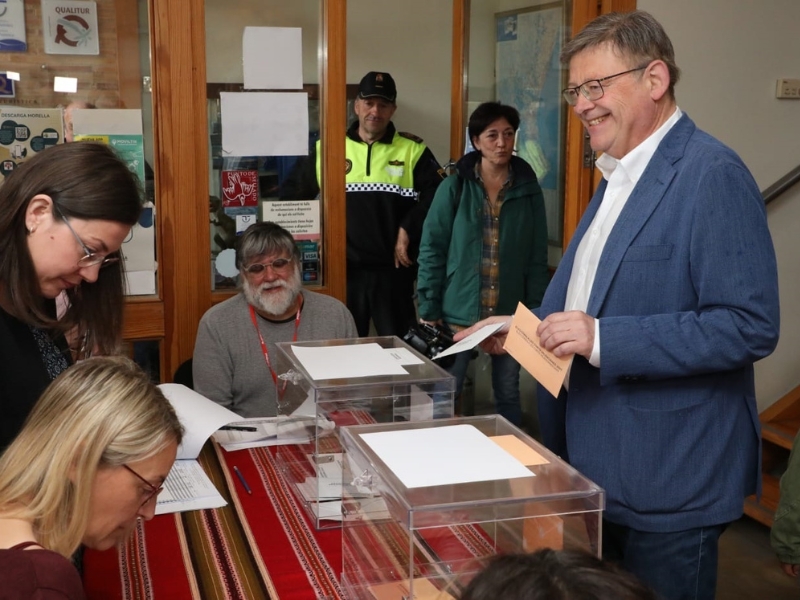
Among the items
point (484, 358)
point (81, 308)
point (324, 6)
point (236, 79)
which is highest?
point (324, 6)

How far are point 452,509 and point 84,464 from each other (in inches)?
21.9

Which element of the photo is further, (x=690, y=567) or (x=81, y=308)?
(x=81, y=308)

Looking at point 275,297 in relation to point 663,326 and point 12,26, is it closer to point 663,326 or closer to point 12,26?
point 12,26

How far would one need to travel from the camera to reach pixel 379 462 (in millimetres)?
1388

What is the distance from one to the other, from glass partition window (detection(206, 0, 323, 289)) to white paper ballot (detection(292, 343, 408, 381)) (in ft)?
4.49

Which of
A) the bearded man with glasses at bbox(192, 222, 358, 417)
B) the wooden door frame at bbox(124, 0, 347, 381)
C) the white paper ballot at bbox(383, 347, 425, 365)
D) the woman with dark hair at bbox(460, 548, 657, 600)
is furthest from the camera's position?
the wooden door frame at bbox(124, 0, 347, 381)

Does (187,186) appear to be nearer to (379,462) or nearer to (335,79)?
(335,79)

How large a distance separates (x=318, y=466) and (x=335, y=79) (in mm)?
2009

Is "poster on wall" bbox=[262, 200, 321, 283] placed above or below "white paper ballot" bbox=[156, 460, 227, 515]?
above

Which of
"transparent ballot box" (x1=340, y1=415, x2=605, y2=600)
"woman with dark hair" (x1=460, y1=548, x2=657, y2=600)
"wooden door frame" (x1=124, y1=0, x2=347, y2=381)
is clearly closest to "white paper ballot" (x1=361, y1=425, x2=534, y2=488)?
"transparent ballot box" (x1=340, y1=415, x2=605, y2=600)

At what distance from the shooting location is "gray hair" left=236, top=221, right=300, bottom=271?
311 cm

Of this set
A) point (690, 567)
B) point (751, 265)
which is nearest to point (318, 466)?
point (690, 567)

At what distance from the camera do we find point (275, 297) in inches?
120

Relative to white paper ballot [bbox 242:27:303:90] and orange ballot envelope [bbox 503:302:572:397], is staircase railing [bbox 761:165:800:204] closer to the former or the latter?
white paper ballot [bbox 242:27:303:90]
